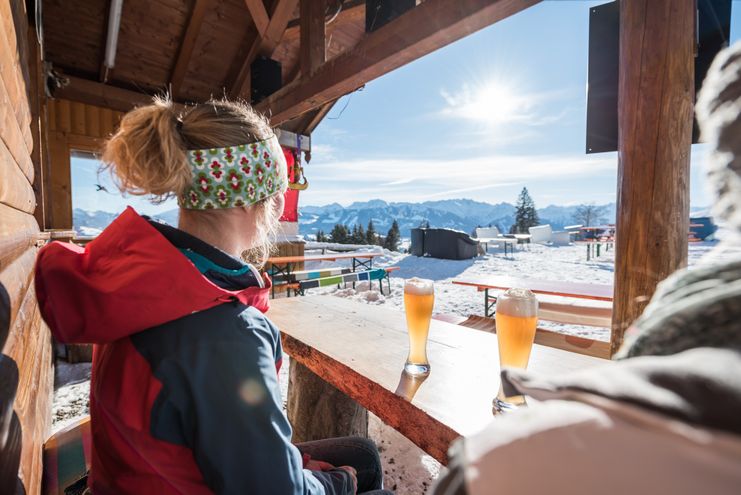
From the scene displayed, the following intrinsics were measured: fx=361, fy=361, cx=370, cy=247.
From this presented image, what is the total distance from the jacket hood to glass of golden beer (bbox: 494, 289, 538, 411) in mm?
728

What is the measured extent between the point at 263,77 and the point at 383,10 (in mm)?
2530

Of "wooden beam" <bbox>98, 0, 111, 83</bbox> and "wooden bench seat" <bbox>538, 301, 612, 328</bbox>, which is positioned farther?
"wooden beam" <bbox>98, 0, 111, 83</bbox>

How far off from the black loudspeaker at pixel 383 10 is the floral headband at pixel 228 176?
2515 millimetres

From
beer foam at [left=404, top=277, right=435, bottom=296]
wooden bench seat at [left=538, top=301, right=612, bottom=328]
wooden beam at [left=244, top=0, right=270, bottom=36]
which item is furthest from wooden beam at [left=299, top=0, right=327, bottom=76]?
wooden bench seat at [left=538, top=301, right=612, bottom=328]

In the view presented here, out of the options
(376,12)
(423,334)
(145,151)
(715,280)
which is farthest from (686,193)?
(376,12)

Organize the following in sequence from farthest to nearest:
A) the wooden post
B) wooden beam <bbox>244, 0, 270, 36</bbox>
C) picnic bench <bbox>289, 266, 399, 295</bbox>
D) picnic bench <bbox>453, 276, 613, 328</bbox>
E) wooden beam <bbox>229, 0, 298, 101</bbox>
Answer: picnic bench <bbox>289, 266, 399, 295</bbox> → wooden beam <bbox>244, 0, 270, 36</bbox> → wooden beam <bbox>229, 0, 298, 101</bbox> → picnic bench <bbox>453, 276, 613, 328</bbox> → the wooden post

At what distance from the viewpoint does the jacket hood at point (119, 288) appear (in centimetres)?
77

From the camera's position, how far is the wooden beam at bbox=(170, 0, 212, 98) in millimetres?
4883

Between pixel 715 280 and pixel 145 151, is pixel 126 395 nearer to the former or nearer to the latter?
pixel 145 151

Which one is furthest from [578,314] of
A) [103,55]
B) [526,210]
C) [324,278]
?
[526,210]

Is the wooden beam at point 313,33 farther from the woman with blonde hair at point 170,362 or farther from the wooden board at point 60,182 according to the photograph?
the wooden board at point 60,182

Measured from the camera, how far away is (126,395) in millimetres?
766

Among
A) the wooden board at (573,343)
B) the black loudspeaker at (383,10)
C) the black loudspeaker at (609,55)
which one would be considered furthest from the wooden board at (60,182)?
the black loudspeaker at (609,55)

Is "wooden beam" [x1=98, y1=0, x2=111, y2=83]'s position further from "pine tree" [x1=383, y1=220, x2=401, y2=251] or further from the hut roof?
"pine tree" [x1=383, y1=220, x2=401, y2=251]
